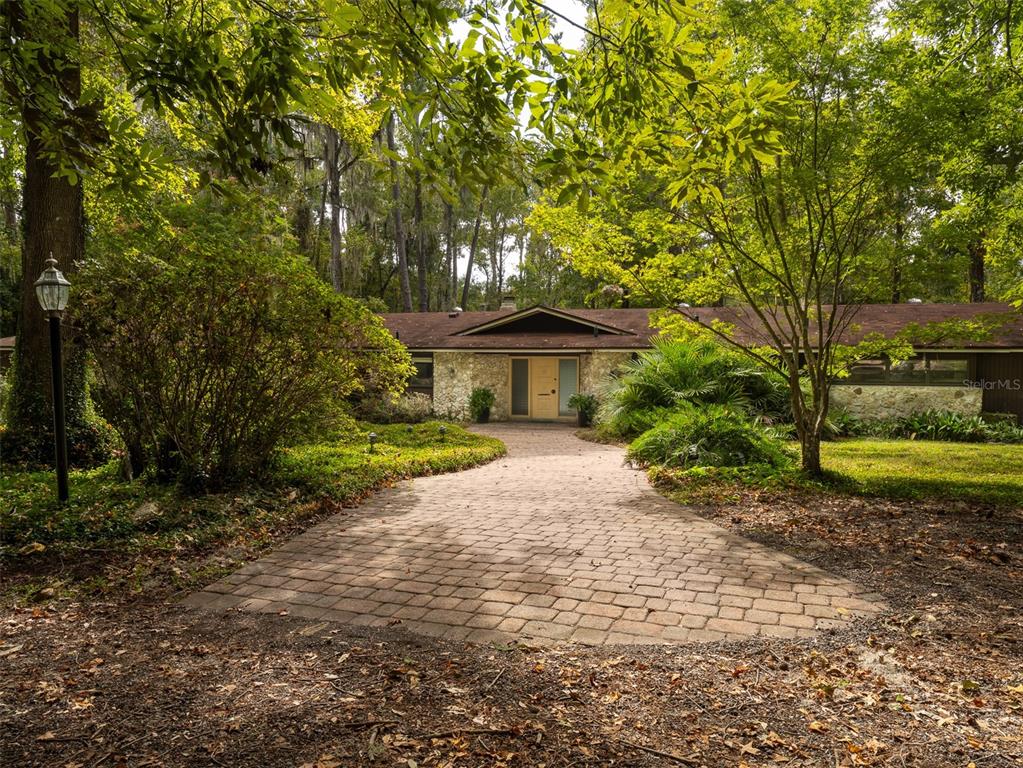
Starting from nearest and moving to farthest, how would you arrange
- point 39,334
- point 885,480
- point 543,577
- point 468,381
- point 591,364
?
point 543,577 < point 885,480 < point 39,334 < point 591,364 < point 468,381

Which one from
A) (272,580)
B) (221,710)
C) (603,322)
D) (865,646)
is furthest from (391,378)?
(603,322)

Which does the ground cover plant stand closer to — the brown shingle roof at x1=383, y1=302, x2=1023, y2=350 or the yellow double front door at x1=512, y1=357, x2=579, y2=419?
the brown shingle roof at x1=383, y1=302, x2=1023, y2=350

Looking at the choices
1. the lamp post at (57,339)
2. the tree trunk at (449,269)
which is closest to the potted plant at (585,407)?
the lamp post at (57,339)

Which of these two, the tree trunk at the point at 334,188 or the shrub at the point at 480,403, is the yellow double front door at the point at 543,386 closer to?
the shrub at the point at 480,403

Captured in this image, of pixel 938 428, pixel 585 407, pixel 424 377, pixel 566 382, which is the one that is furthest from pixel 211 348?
pixel 938 428

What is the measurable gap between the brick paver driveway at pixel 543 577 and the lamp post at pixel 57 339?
2593 millimetres

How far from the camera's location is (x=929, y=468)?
1005 centimetres

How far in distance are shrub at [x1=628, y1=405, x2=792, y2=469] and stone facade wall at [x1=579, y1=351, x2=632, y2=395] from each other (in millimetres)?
8780

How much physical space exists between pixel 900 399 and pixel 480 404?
12.5 metres

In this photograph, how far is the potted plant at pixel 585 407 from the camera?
1943 centimetres

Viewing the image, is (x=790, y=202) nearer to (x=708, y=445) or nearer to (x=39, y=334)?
(x=708, y=445)

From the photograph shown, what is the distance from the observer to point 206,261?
638 centimetres

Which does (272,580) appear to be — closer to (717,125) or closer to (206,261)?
(206,261)

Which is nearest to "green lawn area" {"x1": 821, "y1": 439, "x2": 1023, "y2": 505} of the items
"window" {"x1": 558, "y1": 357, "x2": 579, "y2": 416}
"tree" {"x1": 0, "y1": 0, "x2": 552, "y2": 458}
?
"tree" {"x1": 0, "y1": 0, "x2": 552, "y2": 458}
